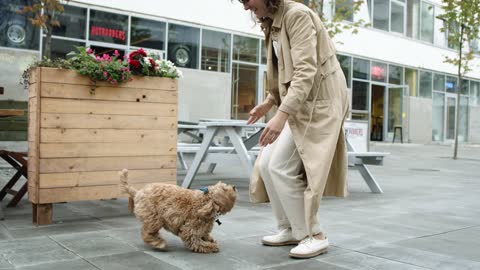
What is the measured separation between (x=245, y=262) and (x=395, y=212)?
2.43m

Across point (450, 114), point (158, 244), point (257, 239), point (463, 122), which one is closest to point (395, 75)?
point (450, 114)

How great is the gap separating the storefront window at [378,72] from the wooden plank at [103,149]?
17666 millimetres

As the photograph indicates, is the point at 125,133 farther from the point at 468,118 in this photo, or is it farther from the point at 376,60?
the point at 468,118

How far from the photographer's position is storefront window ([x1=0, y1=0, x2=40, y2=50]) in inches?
456

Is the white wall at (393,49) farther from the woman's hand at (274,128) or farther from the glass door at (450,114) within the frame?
the woman's hand at (274,128)

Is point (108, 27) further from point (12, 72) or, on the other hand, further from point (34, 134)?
point (34, 134)

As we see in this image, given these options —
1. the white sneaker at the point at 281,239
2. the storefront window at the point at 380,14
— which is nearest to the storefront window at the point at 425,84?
the storefront window at the point at 380,14

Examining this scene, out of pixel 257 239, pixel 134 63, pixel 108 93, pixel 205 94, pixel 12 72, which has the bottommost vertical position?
pixel 257 239

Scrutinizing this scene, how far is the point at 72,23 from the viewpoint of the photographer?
12.5 m

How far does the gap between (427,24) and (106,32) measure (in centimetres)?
1630

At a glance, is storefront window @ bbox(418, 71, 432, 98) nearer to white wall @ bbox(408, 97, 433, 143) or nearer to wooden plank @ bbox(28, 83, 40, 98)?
white wall @ bbox(408, 97, 433, 143)

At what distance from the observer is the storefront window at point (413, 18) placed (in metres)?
22.6

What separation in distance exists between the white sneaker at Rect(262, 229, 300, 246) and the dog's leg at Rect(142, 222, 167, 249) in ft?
2.26

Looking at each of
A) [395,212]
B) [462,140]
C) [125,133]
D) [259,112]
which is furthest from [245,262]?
[462,140]
